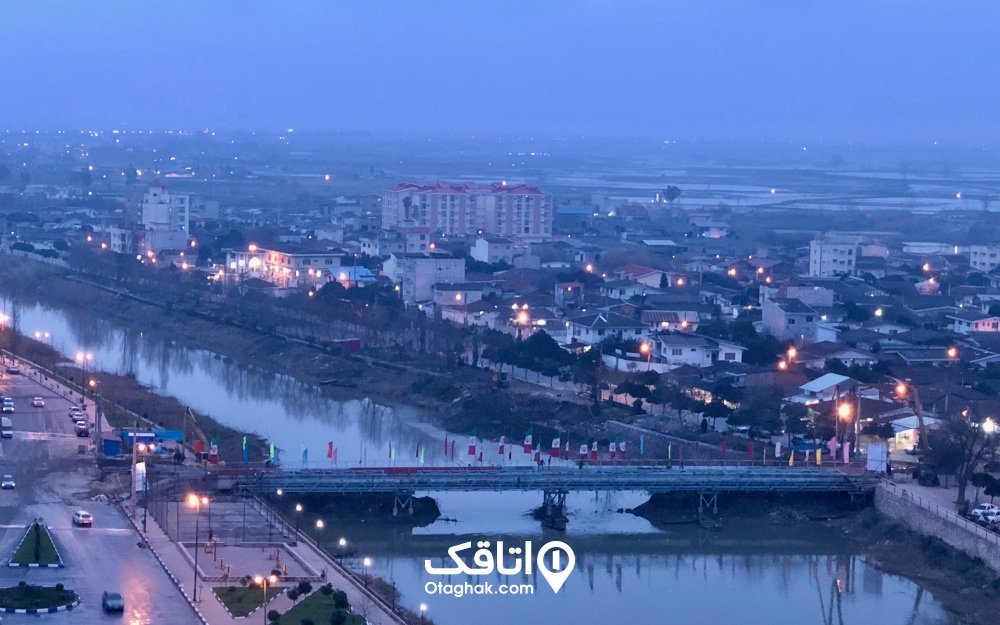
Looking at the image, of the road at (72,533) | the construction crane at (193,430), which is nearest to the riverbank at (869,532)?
the construction crane at (193,430)

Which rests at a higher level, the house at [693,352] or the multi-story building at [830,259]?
the multi-story building at [830,259]

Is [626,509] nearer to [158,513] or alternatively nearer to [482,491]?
[482,491]

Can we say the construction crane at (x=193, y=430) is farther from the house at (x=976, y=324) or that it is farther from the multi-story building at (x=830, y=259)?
the multi-story building at (x=830, y=259)

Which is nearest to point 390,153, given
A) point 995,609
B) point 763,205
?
point 763,205

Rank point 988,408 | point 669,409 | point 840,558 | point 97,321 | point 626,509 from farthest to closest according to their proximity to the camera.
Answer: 1. point 97,321
2. point 669,409
3. point 988,408
4. point 626,509
5. point 840,558

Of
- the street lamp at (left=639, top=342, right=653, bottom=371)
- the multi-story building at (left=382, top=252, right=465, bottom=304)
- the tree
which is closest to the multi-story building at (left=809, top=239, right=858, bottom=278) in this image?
the multi-story building at (left=382, top=252, right=465, bottom=304)

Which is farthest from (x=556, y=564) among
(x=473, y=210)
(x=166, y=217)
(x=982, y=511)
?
(x=473, y=210)

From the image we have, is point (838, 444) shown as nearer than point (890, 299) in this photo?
Yes

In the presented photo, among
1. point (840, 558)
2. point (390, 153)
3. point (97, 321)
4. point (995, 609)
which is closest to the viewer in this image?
point (995, 609)
